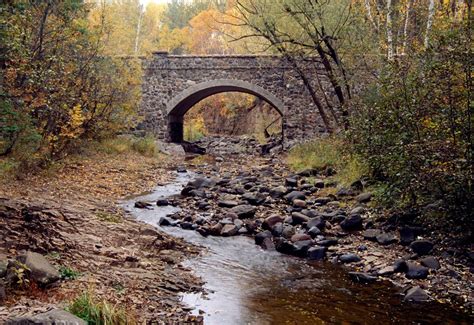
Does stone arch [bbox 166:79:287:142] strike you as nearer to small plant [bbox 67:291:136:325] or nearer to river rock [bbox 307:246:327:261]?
river rock [bbox 307:246:327:261]

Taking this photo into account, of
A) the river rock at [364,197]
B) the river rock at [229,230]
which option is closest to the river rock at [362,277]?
the river rock at [229,230]

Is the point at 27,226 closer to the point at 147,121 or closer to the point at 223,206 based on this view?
the point at 223,206

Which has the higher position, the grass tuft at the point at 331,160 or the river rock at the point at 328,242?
the grass tuft at the point at 331,160

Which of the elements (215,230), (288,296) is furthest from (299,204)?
(288,296)

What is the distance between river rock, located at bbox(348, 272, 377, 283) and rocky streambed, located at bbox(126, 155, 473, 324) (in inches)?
0.5

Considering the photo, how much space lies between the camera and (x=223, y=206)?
10453 mm

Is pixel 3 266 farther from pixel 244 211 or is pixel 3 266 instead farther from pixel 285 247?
pixel 244 211

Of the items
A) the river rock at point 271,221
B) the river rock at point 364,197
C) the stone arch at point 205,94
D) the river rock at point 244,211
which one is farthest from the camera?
the stone arch at point 205,94

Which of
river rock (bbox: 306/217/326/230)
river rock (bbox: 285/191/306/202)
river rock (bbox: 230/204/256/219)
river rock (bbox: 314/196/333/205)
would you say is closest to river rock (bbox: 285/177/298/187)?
river rock (bbox: 285/191/306/202)

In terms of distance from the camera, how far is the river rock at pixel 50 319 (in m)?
3.36

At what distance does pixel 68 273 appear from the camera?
17.0ft

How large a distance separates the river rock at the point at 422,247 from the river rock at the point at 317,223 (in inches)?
72.2

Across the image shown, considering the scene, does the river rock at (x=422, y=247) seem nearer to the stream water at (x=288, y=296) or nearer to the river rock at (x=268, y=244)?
the stream water at (x=288, y=296)

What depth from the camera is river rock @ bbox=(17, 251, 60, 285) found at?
4.66 m
